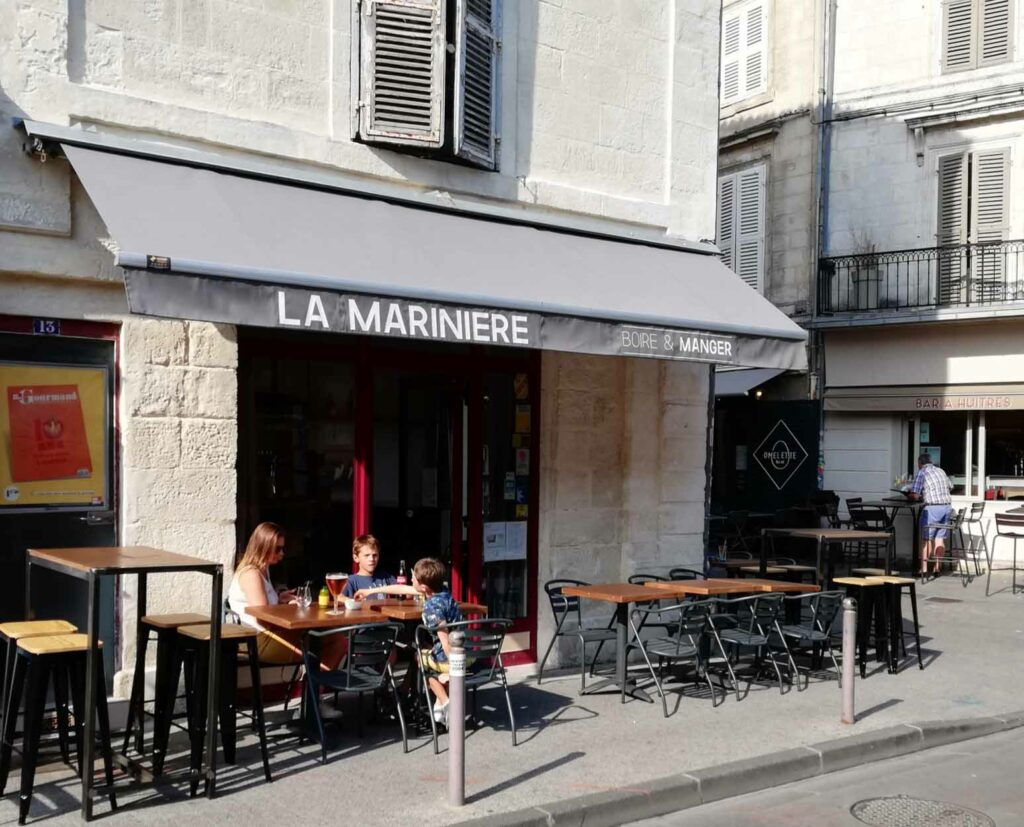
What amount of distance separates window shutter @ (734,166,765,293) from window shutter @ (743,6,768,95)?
4.86ft

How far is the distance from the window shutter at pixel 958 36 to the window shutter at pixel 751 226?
334 centimetres

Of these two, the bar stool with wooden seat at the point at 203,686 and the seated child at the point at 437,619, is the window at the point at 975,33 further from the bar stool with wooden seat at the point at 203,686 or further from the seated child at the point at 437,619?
the bar stool with wooden seat at the point at 203,686

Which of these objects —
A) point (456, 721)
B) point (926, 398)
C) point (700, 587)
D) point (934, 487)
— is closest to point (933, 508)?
point (934, 487)

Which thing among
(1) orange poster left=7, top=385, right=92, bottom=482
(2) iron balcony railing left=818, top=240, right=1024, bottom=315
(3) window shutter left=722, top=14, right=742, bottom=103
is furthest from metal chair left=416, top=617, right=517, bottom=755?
(3) window shutter left=722, top=14, right=742, bottom=103

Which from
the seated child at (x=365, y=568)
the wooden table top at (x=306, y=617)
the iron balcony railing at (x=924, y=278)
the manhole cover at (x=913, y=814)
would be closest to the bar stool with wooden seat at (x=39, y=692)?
the wooden table top at (x=306, y=617)

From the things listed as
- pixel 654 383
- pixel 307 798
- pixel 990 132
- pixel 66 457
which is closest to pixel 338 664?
pixel 307 798

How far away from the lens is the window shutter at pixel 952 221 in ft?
54.9

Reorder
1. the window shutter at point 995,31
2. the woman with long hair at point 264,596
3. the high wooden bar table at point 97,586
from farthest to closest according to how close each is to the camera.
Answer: the window shutter at point 995,31 → the woman with long hair at point 264,596 → the high wooden bar table at point 97,586

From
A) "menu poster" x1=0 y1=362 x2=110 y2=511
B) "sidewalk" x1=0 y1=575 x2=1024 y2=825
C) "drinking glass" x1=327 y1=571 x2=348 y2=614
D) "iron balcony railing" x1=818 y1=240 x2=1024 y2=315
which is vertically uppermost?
"iron balcony railing" x1=818 y1=240 x2=1024 y2=315

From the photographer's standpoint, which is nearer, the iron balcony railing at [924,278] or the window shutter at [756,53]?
the iron balcony railing at [924,278]

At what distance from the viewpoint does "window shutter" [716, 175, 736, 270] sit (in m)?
19.3

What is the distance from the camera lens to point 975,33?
1681 centimetres

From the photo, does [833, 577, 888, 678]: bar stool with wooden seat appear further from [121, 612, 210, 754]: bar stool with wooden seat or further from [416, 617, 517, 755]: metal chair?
[121, 612, 210, 754]: bar stool with wooden seat

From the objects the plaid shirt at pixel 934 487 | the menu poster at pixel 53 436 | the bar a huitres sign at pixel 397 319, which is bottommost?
the plaid shirt at pixel 934 487
